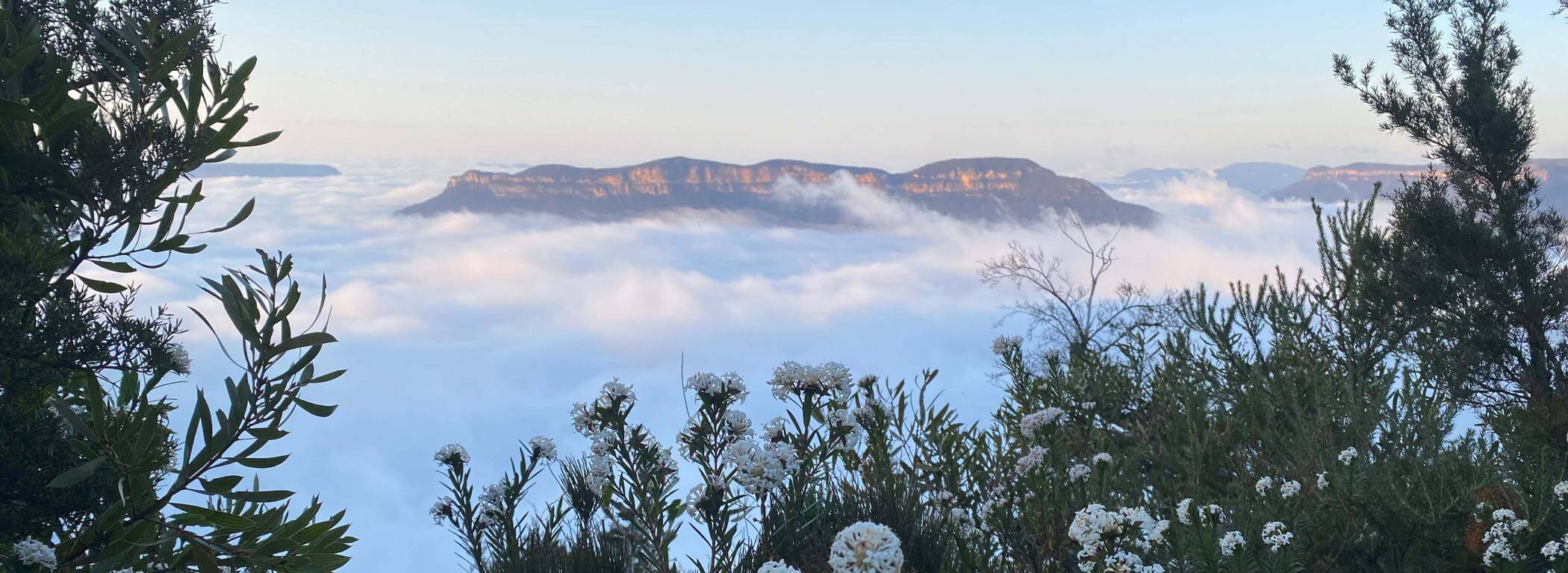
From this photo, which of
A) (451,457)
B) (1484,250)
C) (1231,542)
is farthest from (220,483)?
(1484,250)

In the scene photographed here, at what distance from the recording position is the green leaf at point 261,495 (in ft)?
10.6

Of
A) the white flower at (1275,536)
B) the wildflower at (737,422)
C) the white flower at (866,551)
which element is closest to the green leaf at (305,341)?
the wildflower at (737,422)

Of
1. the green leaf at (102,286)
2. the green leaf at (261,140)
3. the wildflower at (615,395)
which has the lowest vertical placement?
the wildflower at (615,395)

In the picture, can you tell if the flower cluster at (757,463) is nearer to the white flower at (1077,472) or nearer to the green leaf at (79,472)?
the white flower at (1077,472)

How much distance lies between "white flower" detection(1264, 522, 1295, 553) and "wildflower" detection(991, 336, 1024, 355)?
125 inches

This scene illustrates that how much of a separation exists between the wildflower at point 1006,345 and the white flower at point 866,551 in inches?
198

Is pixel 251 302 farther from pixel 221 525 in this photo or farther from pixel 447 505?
pixel 447 505

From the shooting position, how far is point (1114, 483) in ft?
20.6

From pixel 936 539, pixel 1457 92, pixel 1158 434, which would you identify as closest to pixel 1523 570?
pixel 936 539

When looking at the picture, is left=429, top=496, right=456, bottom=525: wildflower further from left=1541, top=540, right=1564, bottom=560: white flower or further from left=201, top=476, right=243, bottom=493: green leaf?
left=1541, top=540, right=1564, bottom=560: white flower

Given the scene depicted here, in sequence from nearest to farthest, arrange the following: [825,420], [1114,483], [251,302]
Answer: [251,302] < [825,420] < [1114,483]

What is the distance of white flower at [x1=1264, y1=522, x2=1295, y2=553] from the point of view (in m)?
3.38

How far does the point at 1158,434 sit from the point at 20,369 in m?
7.26

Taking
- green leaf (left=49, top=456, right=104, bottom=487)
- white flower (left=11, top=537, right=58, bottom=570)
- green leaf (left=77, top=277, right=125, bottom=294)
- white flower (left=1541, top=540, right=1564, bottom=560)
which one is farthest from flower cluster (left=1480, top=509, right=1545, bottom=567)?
green leaf (left=77, top=277, right=125, bottom=294)
